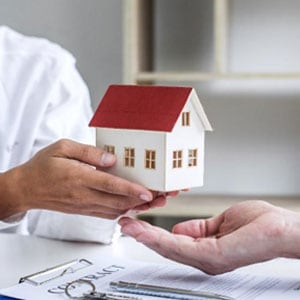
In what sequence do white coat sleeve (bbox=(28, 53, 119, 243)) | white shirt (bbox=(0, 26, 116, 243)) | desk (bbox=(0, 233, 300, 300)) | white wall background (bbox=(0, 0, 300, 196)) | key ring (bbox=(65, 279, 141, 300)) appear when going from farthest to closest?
1. white wall background (bbox=(0, 0, 300, 196))
2. white shirt (bbox=(0, 26, 116, 243))
3. white coat sleeve (bbox=(28, 53, 119, 243))
4. desk (bbox=(0, 233, 300, 300))
5. key ring (bbox=(65, 279, 141, 300))

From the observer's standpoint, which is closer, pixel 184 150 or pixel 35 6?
pixel 184 150

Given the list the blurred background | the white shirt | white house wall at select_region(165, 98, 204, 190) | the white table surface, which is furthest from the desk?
the blurred background

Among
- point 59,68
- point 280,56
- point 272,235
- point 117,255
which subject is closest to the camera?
point 272,235

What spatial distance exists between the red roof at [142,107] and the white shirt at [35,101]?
1.49 ft

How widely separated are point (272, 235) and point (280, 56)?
1008mm

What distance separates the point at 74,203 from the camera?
2.34 feet

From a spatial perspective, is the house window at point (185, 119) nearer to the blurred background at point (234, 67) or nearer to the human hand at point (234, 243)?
the human hand at point (234, 243)

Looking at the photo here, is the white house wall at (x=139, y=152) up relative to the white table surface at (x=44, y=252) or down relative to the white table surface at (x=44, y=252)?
up

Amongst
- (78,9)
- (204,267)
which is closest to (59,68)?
(78,9)

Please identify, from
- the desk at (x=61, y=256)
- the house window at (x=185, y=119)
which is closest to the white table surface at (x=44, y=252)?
the desk at (x=61, y=256)

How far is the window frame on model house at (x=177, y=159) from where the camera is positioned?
26.4 inches

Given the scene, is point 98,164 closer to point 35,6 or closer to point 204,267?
point 204,267

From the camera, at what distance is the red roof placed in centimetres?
66

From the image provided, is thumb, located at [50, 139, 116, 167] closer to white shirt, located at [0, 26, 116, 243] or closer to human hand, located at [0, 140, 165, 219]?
human hand, located at [0, 140, 165, 219]
